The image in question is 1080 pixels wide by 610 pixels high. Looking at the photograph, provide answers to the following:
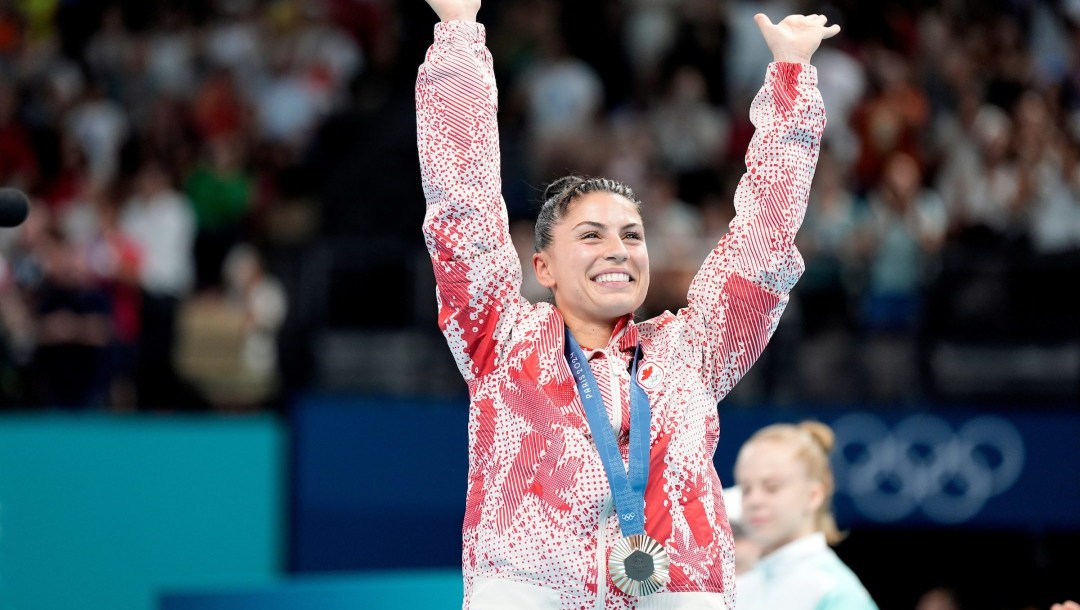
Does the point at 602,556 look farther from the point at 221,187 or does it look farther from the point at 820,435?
the point at 221,187

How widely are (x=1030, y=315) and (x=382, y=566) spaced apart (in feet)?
12.8

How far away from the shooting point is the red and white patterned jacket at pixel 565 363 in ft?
A: 9.83

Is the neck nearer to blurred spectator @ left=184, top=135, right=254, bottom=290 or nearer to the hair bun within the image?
the hair bun

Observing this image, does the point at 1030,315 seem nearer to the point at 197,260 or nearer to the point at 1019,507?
the point at 1019,507

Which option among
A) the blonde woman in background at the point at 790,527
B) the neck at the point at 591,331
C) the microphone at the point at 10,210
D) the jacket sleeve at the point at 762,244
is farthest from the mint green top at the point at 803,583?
the microphone at the point at 10,210

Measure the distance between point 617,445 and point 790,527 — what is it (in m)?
1.58

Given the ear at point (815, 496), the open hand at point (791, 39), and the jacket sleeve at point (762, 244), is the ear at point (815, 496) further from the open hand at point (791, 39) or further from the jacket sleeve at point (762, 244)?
the open hand at point (791, 39)

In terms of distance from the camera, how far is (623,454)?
308 centimetres

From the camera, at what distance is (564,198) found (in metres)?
3.40

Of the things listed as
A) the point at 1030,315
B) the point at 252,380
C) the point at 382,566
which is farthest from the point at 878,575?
the point at 252,380

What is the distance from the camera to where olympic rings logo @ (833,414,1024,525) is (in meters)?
8.78

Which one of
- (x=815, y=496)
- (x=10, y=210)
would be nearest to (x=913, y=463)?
(x=815, y=496)

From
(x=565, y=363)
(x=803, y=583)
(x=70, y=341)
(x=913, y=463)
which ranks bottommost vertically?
(x=803, y=583)

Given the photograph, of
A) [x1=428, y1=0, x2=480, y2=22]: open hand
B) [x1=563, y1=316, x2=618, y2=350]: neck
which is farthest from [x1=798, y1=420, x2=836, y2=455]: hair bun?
[x1=428, y1=0, x2=480, y2=22]: open hand
